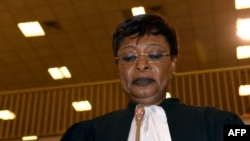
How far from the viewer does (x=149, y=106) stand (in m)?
1.24

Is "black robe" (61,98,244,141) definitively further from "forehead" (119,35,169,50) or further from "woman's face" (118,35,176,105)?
"forehead" (119,35,169,50)

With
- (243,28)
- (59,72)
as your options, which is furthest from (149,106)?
(59,72)

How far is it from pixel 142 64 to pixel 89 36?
20.4 ft

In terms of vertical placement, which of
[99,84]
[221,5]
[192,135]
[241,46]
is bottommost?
[192,135]

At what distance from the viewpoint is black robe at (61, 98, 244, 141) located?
114cm

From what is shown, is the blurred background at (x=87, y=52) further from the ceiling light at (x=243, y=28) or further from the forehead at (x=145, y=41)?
the forehead at (x=145, y=41)

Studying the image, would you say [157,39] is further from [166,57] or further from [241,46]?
[241,46]

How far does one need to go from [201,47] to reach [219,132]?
659cm

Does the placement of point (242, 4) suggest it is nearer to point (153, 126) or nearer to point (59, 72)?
point (59, 72)

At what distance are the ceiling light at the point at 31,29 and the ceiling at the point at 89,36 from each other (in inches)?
3.5

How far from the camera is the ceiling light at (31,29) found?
7125 millimetres

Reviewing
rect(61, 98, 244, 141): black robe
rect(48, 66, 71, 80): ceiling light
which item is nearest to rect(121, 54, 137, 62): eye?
rect(61, 98, 244, 141): black robe

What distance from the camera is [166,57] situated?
1.36 metres

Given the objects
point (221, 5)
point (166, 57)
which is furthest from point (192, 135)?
point (221, 5)
